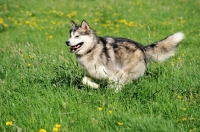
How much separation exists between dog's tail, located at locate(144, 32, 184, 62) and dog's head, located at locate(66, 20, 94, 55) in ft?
3.95

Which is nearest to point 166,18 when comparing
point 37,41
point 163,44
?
point 37,41

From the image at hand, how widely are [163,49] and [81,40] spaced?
1646 millimetres

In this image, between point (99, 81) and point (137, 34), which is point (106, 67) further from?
Result: point (137, 34)

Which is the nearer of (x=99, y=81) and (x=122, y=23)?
(x=99, y=81)

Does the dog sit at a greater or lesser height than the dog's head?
lesser

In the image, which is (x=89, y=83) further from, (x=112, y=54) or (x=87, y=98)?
(x=112, y=54)

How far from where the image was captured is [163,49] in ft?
19.8

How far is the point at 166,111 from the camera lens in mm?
4047

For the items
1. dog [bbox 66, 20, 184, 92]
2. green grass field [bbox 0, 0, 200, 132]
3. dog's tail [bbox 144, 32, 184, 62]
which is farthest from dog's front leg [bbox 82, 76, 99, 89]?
dog's tail [bbox 144, 32, 184, 62]

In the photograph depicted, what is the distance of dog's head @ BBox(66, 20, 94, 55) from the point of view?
5.48m

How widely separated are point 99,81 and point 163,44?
1.49 metres

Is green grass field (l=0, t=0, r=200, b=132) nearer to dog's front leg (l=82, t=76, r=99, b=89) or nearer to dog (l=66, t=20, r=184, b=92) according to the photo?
dog's front leg (l=82, t=76, r=99, b=89)

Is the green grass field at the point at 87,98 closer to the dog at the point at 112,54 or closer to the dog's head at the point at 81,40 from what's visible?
the dog at the point at 112,54

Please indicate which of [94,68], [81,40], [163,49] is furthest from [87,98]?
[163,49]
